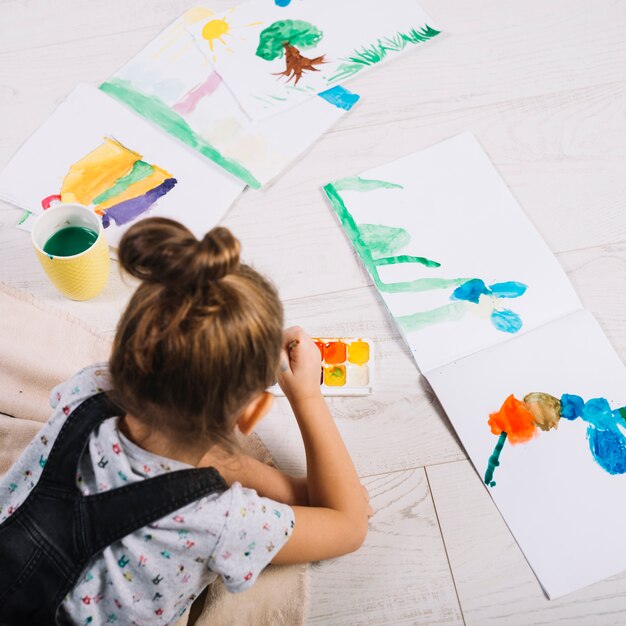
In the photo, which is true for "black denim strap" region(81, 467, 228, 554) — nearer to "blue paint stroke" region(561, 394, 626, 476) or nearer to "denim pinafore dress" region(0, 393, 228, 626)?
"denim pinafore dress" region(0, 393, 228, 626)

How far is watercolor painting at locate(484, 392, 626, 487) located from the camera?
764mm

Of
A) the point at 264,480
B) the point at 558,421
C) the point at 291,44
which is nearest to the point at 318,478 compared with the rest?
the point at 264,480

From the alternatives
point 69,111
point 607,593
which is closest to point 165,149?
point 69,111

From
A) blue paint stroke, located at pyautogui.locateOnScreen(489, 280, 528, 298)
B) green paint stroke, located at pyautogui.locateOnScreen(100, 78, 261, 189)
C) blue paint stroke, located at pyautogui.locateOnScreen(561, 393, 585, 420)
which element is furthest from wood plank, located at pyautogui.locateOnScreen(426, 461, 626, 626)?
green paint stroke, located at pyautogui.locateOnScreen(100, 78, 261, 189)

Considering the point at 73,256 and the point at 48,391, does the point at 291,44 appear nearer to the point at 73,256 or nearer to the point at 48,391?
the point at 73,256

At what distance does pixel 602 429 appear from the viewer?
773 millimetres

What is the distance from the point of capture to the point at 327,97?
1009 millimetres

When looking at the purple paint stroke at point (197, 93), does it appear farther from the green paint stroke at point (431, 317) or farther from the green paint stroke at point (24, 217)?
the green paint stroke at point (431, 317)

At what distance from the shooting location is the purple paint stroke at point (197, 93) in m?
0.99

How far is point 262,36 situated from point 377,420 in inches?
23.7

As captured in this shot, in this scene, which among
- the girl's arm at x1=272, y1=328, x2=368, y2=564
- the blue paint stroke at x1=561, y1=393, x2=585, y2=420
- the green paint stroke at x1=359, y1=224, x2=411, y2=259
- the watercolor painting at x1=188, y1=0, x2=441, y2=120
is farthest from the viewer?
the watercolor painting at x1=188, y1=0, x2=441, y2=120

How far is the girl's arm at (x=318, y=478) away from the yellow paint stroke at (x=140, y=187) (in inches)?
12.0


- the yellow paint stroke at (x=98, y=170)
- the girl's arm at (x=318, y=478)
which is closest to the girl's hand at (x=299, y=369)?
the girl's arm at (x=318, y=478)

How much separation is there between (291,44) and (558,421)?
25.7 inches
